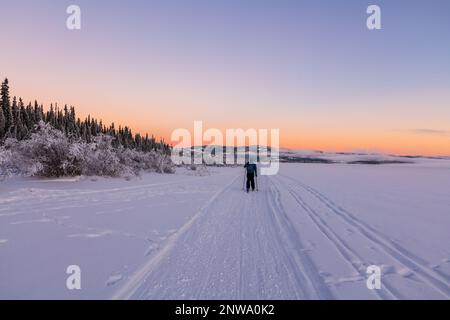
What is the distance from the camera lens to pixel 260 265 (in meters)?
4.36

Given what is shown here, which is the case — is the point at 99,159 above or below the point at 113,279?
above

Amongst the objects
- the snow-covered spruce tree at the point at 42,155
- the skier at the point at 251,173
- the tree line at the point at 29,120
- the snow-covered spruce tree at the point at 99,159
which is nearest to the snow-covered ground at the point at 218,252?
the skier at the point at 251,173

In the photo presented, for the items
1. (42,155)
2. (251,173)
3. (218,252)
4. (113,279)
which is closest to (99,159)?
(42,155)

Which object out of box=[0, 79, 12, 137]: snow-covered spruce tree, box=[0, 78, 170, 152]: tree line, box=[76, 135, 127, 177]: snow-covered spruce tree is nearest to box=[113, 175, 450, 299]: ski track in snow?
box=[76, 135, 127, 177]: snow-covered spruce tree

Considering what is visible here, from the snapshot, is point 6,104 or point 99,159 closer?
point 99,159

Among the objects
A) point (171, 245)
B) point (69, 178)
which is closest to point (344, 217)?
point (171, 245)

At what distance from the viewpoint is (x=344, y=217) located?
8.42m

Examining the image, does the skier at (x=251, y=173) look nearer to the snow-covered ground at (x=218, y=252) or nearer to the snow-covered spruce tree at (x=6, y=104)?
the snow-covered ground at (x=218, y=252)

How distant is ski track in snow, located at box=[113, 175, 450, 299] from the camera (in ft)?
11.5

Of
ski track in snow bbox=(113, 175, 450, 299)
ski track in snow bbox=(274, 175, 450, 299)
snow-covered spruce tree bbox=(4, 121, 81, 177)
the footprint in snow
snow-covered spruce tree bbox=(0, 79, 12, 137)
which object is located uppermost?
snow-covered spruce tree bbox=(0, 79, 12, 137)

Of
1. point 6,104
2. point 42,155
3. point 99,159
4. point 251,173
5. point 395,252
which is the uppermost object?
point 6,104

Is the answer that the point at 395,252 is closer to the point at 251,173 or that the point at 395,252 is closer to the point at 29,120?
the point at 251,173

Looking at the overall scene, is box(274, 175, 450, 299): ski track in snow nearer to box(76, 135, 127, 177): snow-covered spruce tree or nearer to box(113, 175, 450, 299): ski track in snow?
box(113, 175, 450, 299): ski track in snow
